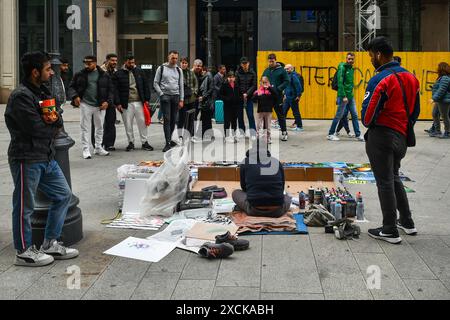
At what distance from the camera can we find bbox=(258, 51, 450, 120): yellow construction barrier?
1919 cm

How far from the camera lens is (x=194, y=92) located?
1313cm

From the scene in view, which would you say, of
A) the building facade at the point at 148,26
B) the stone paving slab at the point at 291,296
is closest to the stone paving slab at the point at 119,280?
the stone paving slab at the point at 291,296

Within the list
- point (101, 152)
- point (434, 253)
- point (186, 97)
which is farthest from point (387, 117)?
point (186, 97)

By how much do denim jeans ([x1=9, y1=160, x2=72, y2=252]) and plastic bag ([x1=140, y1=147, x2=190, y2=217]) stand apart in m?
1.52

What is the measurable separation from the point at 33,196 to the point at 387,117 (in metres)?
3.26

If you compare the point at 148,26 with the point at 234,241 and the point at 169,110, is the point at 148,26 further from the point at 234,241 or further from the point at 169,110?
the point at 234,241

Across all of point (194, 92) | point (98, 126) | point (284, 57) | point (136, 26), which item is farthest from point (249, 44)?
point (98, 126)

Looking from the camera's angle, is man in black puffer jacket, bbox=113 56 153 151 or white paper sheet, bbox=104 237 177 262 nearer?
white paper sheet, bbox=104 237 177 262

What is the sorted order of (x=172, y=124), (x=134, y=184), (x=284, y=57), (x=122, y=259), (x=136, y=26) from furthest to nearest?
1. (x=136, y=26)
2. (x=284, y=57)
3. (x=172, y=124)
4. (x=134, y=184)
5. (x=122, y=259)

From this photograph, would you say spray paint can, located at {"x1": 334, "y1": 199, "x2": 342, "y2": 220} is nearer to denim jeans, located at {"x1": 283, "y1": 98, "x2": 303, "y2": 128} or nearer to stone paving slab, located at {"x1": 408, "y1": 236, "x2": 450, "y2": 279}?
stone paving slab, located at {"x1": 408, "y1": 236, "x2": 450, "y2": 279}

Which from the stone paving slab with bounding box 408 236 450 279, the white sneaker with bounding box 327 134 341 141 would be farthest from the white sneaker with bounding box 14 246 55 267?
the white sneaker with bounding box 327 134 341 141
